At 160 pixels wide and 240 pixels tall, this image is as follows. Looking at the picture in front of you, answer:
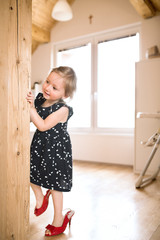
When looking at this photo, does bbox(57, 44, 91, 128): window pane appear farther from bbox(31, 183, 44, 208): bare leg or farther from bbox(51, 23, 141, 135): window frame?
bbox(31, 183, 44, 208): bare leg

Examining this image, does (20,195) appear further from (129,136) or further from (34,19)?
(34,19)

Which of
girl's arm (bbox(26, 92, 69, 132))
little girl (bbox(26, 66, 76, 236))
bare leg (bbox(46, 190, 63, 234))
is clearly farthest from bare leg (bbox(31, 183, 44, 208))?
girl's arm (bbox(26, 92, 69, 132))

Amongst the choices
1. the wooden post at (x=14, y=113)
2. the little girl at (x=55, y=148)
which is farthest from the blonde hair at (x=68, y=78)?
the wooden post at (x=14, y=113)

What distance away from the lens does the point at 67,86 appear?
4.58 ft

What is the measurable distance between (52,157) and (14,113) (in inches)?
16.8

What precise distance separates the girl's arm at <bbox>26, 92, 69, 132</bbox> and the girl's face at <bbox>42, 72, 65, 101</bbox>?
0.09 m

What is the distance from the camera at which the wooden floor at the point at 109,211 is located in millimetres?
1349

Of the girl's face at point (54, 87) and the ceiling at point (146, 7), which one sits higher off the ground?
the ceiling at point (146, 7)

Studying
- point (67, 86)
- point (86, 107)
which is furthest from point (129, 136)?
point (67, 86)

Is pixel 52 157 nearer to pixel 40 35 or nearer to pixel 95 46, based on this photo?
pixel 95 46

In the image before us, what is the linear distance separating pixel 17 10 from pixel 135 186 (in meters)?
1.97

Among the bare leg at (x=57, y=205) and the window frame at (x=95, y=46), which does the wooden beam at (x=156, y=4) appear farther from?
the bare leg at (x=57, y=205)

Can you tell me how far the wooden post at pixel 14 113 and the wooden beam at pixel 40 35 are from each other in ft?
12.0

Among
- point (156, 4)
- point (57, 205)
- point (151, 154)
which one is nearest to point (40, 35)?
point (156, 4)
